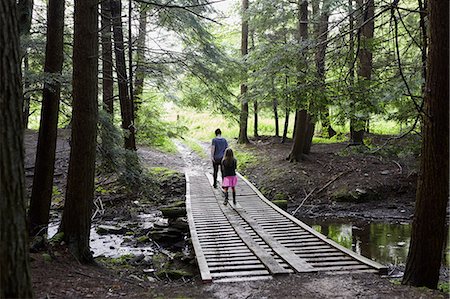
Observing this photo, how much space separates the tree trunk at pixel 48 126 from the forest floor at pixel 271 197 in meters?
1.63

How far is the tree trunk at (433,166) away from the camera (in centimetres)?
539

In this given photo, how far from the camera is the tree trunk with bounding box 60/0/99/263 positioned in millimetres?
6738

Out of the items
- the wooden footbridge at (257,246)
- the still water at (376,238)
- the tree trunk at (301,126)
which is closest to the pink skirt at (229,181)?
the wooden footbridge at (257,246)

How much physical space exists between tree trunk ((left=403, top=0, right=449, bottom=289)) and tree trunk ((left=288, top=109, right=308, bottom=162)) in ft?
36.6

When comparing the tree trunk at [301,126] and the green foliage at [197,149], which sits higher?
the tree trunk at [301,126]

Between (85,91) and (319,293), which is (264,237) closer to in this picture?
(319,293)

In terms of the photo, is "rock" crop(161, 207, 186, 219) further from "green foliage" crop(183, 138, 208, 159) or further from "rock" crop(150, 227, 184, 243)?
"green foliage" crop(183, 138, 208, 159)

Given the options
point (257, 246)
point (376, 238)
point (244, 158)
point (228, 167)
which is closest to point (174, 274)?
point (257, 246)

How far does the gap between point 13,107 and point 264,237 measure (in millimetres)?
6382

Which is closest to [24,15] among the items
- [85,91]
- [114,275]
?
[85,91]

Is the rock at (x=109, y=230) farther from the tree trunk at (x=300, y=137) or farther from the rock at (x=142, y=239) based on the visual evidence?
the tree trunk at (x=300, y=137)

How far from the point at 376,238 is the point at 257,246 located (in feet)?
15.9

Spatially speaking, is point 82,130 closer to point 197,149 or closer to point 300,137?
point 300,137

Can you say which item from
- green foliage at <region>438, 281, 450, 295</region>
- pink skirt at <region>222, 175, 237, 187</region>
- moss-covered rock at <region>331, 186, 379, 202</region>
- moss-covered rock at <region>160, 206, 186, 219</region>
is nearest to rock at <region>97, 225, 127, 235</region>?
moss-covered rock at <region>160, 206, 186, 219</region>
